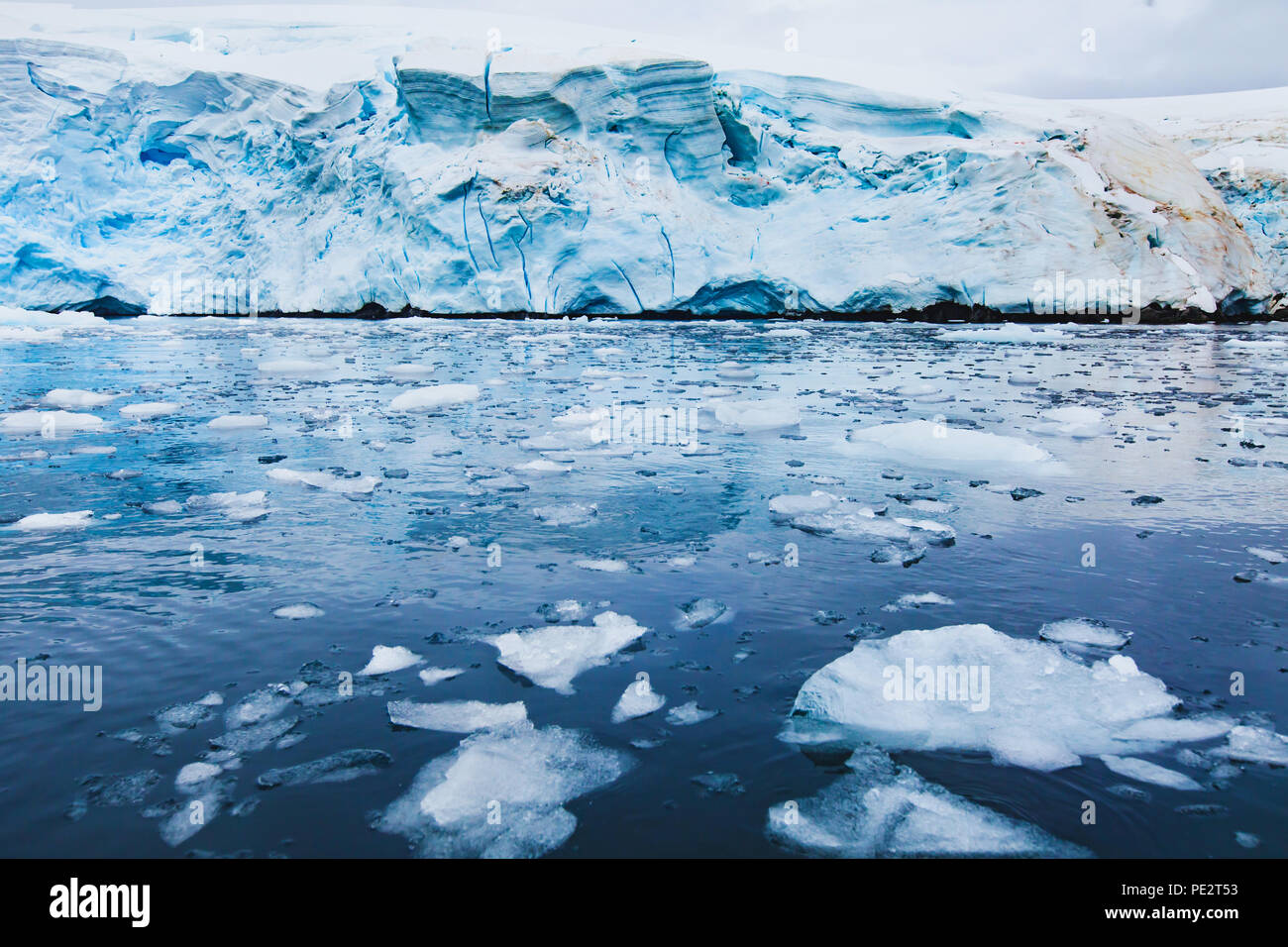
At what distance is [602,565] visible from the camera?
328cm

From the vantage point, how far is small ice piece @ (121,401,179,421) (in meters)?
6.61

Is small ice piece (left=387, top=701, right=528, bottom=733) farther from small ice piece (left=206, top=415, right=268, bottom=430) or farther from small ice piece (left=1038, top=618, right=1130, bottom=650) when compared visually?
small ice piece (left=206, top=415, right=268, bottom=430)

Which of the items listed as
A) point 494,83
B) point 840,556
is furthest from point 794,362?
point 494,83

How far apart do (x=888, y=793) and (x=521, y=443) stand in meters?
4.07

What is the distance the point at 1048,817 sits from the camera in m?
1.75

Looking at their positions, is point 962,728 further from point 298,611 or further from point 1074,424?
point 1074,424

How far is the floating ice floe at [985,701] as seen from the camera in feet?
6.72

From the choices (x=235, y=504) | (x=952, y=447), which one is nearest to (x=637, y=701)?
(x=235, y=504)

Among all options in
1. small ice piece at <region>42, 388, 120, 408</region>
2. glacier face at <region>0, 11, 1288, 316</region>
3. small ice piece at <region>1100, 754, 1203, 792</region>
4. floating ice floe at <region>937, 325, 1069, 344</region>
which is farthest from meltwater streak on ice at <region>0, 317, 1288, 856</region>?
glacier face at <region>0, 11, 1288, 316</region>

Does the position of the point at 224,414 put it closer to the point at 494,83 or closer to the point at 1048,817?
the point at 1048,817

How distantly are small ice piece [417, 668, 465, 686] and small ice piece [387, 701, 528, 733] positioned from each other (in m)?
0.13

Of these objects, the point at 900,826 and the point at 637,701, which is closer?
the point at 900,826

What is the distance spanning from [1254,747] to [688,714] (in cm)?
137

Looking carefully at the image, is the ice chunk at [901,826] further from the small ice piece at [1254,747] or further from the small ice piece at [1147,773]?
the small ice piece at [1254,747]
